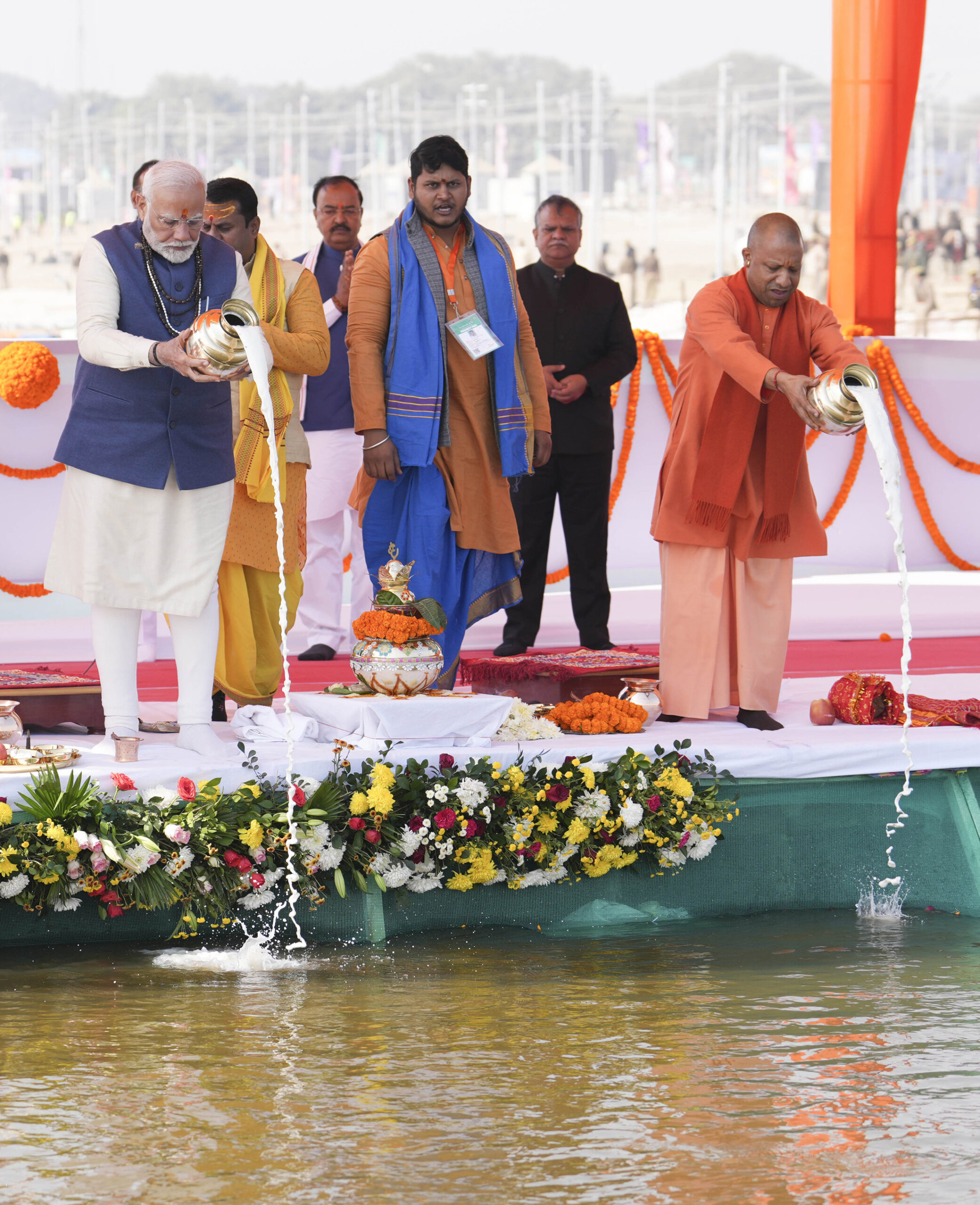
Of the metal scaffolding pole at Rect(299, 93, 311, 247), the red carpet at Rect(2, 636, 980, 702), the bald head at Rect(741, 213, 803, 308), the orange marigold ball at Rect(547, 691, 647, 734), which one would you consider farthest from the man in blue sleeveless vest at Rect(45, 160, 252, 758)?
the metal scaffolding pole at Rect(299, 93, 311, 247)

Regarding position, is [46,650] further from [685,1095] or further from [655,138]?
[655,138]

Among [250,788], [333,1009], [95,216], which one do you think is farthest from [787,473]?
[95,216]

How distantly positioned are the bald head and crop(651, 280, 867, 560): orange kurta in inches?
3.8

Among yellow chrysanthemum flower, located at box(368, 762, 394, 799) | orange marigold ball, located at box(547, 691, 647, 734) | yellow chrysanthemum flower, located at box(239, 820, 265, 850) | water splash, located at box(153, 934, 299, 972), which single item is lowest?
water splash, located at box(153, 934, 299, 972)

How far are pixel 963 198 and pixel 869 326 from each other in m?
18.5

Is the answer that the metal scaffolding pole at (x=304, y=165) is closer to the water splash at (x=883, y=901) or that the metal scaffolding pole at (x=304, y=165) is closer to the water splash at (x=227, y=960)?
the water splash at (x=883, y=901)

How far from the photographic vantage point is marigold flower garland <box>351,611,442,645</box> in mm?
4262

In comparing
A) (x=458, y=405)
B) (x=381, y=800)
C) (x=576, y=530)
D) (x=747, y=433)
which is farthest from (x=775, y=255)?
(x=576, y=530)

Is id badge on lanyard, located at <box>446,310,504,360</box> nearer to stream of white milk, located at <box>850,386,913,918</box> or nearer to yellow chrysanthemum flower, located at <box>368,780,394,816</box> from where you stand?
stream of white milk, located at <box>850,386,913,918</box>

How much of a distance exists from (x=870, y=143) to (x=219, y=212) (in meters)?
5.54

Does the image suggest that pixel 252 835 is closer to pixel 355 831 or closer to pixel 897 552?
pixel 355 831

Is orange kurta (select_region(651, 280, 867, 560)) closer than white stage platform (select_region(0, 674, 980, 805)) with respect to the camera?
No

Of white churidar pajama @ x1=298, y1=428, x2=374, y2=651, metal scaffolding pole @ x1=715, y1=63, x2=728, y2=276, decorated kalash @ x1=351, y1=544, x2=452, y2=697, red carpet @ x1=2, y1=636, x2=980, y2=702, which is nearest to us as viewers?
decorated kalash @ x1=351, y1=544, x2=452, y2=697

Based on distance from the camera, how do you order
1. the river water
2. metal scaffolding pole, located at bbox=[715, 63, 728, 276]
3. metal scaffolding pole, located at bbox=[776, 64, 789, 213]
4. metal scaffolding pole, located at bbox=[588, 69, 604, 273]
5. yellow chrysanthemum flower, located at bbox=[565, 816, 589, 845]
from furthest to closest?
metal scaffolding pole, located at bbox=[776, 64, 789, 213] → metal scaffolding pole, located at bbox=[715, 63, 728, 276] → metal scaffolding pole, located at bbox=[588, 69, 604, 273] → yellow chrysanthemum flower, located at bbox=[565, 816, 589, 845] → the river water
